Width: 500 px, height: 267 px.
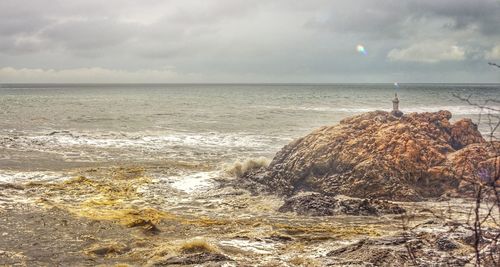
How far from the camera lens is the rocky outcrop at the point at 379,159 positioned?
14.2m

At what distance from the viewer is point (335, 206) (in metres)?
12.6

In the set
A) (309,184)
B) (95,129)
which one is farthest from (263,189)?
(95,129)

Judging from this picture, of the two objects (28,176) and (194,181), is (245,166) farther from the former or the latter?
(28,176)

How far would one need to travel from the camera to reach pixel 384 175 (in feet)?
47.2

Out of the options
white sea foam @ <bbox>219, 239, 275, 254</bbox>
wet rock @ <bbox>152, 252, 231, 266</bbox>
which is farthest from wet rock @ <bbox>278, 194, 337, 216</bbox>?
wet rock @ <bbox>152, 252, 231, 266</bbox>

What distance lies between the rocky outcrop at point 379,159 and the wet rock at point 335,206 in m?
1.35

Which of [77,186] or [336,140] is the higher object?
[336,140]

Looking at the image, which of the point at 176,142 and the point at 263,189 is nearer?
the point at 263,189

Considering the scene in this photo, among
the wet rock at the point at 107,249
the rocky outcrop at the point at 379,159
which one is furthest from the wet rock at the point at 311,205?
the wet rock at the point at 107,249

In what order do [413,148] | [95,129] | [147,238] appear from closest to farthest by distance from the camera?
[147,238] → [413,148] → [95,129]

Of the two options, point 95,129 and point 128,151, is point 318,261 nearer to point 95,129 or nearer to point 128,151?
point 128,151

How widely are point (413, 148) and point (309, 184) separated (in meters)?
4.06

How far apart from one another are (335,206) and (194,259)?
5.62 m

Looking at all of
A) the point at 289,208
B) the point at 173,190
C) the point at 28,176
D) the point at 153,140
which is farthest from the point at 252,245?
the point at 153,140
